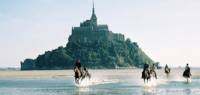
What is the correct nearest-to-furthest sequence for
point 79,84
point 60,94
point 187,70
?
point 60,94 < point 79,84 < point 187,70

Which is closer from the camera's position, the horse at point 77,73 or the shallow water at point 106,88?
the shallow water at point 106,88

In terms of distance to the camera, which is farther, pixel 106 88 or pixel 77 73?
pixel 77 73

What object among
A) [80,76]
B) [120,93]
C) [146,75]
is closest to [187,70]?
[146,75]

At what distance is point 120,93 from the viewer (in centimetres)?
3672

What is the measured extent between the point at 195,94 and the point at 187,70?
25.8m

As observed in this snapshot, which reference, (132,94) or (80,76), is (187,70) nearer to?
(80,76)

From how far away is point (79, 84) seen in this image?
51500 mm

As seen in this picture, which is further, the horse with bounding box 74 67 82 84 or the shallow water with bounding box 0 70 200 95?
the horse with bounding box 74 67 82 84

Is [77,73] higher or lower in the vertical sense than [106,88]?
higher

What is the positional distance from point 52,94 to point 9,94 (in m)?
3.47

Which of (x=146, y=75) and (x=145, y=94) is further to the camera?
(x=146, y=75)

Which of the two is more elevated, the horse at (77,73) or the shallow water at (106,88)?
the horse at (77,73)

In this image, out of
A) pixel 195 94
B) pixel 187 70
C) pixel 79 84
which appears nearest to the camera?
pixel 195 94

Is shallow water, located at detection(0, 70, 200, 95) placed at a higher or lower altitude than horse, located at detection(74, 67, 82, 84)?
lower
